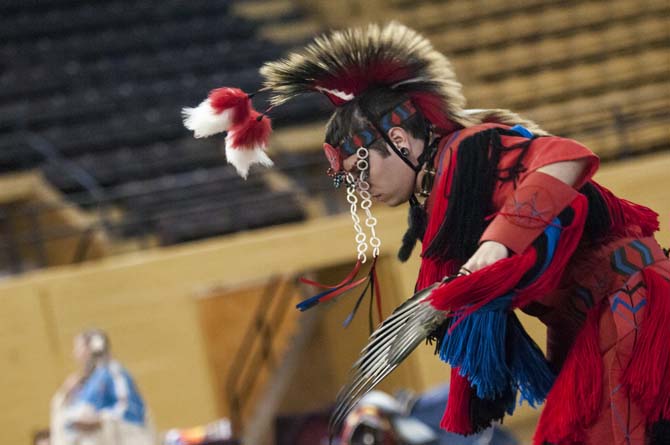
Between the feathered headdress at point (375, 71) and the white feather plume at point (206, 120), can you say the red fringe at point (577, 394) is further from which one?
the white feather plume at point (206, 120)

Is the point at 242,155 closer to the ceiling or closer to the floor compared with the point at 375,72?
closer to the floor

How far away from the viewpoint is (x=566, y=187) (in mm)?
2195

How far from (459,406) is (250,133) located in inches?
28.3

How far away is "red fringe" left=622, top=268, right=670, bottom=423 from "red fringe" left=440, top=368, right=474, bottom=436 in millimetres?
362

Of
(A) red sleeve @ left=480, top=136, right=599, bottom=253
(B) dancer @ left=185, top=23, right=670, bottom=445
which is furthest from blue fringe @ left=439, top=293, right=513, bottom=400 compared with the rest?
(A) red sleeve @ left=480, top=136, right=599, bottom=253

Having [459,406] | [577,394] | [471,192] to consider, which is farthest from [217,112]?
[577,394]

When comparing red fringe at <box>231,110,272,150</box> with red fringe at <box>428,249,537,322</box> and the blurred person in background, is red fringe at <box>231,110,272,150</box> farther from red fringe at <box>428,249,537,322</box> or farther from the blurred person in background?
the blurred person in background

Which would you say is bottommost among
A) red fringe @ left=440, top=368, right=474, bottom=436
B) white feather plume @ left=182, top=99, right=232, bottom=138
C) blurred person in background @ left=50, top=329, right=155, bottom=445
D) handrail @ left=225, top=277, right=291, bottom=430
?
handrail @ left=225, top=277, right=291, bottom=430

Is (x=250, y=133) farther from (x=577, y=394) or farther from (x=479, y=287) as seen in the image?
(x=577, y=394)

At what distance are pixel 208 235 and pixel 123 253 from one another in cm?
64

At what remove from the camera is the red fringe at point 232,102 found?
2.47 m

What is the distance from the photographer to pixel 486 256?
2135 mm

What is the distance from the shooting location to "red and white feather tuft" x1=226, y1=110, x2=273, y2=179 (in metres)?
2.53

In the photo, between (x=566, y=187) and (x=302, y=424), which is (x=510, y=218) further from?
(x=302, y=424)
